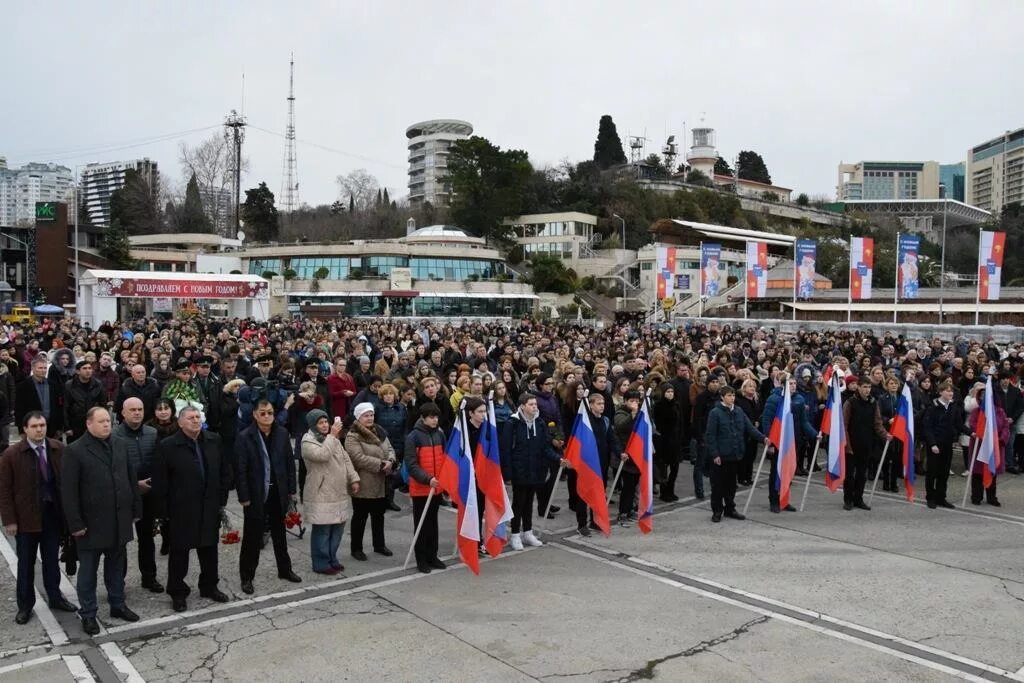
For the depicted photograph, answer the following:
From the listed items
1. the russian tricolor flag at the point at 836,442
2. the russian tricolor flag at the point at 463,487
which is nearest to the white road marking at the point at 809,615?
the russian tricolor flag at the point at 463,487

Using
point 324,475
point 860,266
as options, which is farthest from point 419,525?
point 860,266

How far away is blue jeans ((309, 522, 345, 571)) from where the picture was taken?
7277 mm

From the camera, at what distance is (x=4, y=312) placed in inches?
1735

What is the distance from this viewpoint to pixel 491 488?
7.74 m

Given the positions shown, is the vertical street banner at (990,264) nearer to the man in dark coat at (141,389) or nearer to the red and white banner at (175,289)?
the man in dark coat at (141,389)

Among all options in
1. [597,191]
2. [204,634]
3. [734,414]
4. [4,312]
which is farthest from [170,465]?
[597,191]

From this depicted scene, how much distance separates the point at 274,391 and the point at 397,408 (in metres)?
1.37

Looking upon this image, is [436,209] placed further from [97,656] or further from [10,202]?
[10,202]

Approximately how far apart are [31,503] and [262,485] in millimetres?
1667

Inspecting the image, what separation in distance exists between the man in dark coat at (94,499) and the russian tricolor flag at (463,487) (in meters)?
2.69

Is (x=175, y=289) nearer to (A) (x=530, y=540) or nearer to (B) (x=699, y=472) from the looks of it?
(B) (x=699, y=472)

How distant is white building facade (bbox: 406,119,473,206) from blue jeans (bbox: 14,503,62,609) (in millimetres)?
127881

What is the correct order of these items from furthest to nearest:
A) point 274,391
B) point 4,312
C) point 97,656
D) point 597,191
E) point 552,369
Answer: point 597,191, point 4,312, point 552,369, point 274,391, point 97,656

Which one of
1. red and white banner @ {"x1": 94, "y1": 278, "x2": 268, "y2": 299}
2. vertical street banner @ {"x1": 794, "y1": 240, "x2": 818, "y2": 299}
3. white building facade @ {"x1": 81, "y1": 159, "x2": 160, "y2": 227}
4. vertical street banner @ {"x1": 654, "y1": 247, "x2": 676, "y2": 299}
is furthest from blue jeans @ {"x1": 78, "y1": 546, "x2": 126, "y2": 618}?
white building facade @ {"x1": 81, "y1": 159, "x2": 160, "y2": 227}
